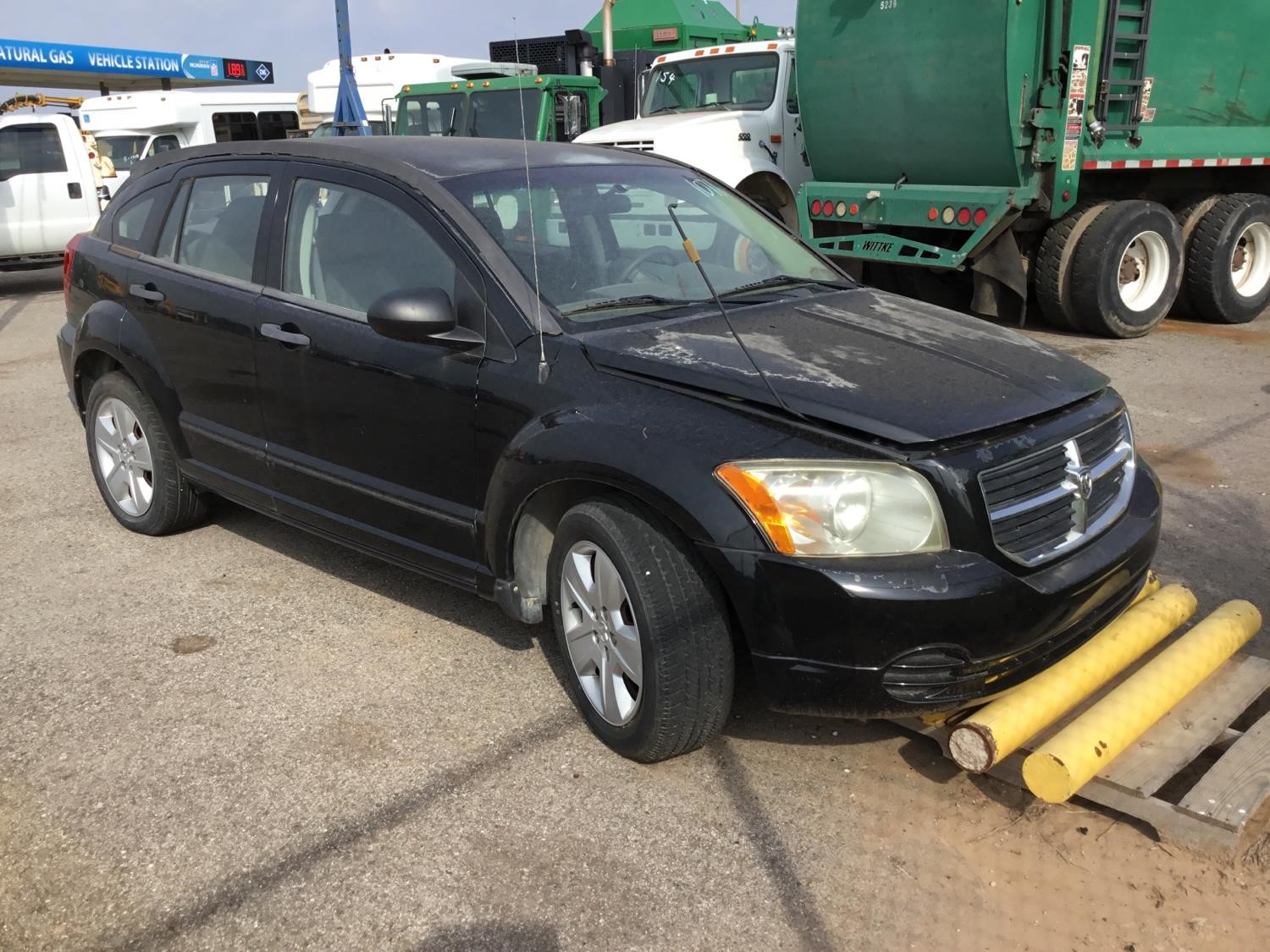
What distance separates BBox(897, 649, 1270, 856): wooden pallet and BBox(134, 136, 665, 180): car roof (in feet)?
7.63

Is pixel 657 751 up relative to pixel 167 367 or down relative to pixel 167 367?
down

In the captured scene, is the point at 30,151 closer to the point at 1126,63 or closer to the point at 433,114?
the point at 433,114

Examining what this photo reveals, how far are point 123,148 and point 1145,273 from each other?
16750 mm

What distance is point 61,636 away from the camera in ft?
13.7

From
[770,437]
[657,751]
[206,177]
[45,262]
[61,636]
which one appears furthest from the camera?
[45,262]

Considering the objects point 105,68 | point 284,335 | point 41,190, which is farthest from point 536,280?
point 105,68

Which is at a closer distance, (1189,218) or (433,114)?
(1189,218)

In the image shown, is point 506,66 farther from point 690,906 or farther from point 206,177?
point 690,906

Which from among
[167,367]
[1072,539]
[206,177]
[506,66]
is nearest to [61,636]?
[167,367]

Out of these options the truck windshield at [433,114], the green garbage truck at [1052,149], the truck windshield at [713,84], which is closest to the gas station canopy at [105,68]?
the truck windshield at [433,114]

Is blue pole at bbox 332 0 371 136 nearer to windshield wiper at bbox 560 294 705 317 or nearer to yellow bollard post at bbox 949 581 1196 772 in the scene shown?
windshield wiper at bbox 560 294 705 317

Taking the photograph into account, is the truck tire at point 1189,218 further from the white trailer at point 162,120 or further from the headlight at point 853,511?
the white trailer at point 162,120

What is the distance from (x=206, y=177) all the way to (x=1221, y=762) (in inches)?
169

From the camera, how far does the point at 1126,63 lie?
29.3ft
